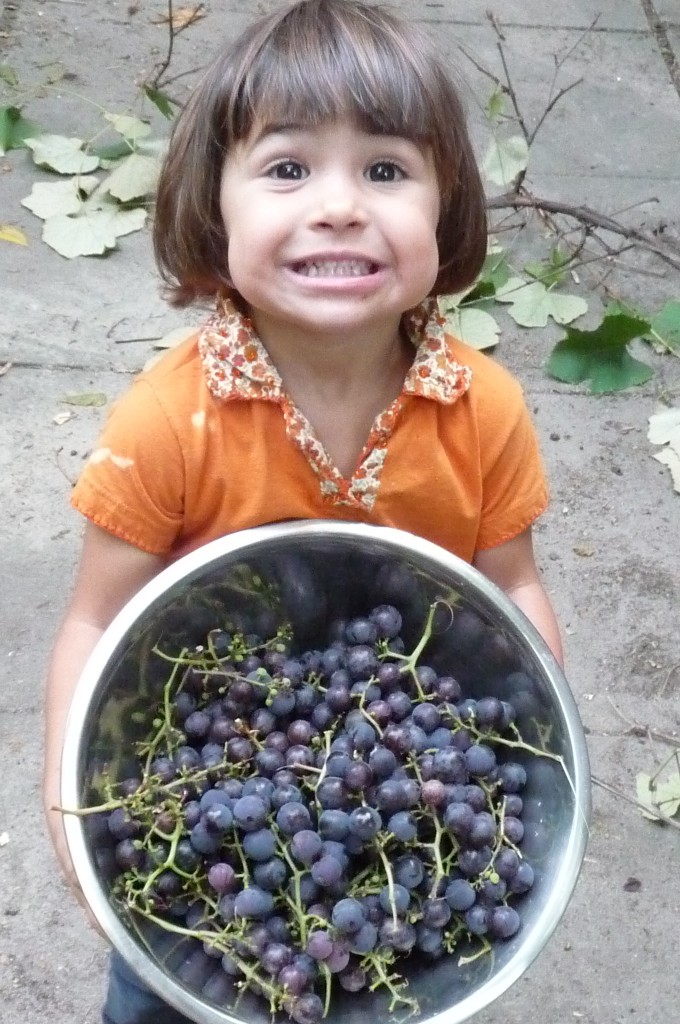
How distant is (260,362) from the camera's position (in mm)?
1075

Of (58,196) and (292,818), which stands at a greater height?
(292,818)

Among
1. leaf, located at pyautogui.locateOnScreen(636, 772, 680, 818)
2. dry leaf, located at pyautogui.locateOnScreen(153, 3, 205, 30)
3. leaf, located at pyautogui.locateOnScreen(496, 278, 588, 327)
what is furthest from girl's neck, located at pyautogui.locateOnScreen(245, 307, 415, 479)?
dry leaf, located at pyautogui.locateOnScreen(153, 3, 205, 30)

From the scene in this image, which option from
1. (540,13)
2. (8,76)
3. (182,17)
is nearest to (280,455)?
(8,76)

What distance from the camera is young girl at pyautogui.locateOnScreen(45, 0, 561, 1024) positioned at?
94 centimetres

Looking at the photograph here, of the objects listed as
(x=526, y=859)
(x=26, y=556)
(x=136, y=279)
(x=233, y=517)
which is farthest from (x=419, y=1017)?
(x=136, y=279)

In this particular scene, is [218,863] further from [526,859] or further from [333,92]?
[333,92]

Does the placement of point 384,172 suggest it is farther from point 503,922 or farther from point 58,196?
point 58,196

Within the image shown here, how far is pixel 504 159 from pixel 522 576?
49.3 inches

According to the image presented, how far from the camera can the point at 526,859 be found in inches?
36.7

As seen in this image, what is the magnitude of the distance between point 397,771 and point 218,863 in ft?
0.54

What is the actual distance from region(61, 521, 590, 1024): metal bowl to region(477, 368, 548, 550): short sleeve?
19 cm

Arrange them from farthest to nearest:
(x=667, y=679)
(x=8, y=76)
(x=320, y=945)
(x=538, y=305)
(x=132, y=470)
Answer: (x=8, y=76), (x=538, y=305), (x=667, y=679), (x=132, y=470), (x=320, y=945)

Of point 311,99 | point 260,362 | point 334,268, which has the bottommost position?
point 260,362

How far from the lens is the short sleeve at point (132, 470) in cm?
106
